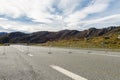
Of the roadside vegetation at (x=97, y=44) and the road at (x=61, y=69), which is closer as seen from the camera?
the road at (x=61, y=69)

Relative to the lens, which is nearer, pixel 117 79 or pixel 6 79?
pixel 117 79

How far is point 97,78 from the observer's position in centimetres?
702

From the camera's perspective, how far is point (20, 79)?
23.4 feet

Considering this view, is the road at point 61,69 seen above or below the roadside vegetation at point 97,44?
above

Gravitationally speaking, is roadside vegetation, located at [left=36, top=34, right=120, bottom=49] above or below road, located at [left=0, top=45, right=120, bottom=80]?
below

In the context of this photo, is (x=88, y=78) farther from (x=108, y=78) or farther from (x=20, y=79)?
(x=20, y=79)

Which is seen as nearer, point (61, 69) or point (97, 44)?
point (61, 69)

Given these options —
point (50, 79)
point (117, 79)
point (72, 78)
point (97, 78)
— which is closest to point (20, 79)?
point (50, 79)

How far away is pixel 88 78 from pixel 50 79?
990mm

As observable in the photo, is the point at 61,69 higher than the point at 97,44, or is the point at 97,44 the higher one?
the point at 61,69

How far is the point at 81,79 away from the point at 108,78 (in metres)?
0.71

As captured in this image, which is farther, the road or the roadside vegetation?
the roadside vegetation

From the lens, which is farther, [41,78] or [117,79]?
[41,78]

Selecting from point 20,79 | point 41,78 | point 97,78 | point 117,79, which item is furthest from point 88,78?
point 20,79
